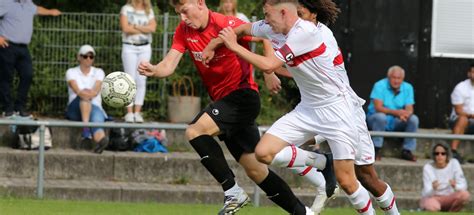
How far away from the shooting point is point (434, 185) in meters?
15.0

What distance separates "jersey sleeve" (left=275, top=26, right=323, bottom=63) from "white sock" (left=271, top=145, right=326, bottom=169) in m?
0.80

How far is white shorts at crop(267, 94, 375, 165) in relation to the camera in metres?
9.91

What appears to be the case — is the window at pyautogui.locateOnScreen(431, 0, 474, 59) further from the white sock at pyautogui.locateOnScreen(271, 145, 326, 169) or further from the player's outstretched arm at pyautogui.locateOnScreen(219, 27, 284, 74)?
the player's outstretched arm at pyautogui.locateOnScreen(219, 27, 284, 74)

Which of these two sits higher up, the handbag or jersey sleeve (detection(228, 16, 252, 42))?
jersey sleeve (detection(228, 16, 252, 42))

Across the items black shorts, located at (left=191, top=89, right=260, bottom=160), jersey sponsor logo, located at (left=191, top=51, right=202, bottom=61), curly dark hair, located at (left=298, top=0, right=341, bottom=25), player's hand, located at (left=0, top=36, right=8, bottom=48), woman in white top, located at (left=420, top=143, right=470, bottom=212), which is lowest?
woman in white top, located at (left=420, top=143, right=470, bottom=212)

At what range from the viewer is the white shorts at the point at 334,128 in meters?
9.91

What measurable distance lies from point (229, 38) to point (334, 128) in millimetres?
1106

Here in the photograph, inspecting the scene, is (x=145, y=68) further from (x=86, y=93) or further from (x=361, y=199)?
(x=86, y=93)

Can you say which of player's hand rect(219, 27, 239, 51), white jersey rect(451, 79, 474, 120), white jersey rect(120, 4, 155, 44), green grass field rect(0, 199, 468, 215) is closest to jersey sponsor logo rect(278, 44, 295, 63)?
player's hand rect(219, 27, 239, 51)

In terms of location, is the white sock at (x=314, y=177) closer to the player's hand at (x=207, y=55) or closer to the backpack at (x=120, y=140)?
the player's hand at (x=207, y=55)

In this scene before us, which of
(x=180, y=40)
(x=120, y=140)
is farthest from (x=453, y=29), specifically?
(x=180, y=40)

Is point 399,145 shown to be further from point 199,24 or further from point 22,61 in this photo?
point 199,24

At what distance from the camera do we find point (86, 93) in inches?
635

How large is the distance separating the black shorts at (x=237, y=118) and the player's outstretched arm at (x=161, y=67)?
18.5 inches
